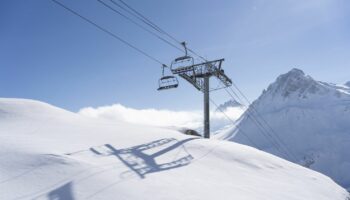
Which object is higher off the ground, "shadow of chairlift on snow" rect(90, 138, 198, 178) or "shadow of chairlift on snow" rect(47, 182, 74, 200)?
"shadow of chairlift on snow" rect(90, 138, 198, 178)

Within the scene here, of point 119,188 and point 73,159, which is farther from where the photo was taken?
point 73,159

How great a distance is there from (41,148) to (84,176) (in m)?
2.67

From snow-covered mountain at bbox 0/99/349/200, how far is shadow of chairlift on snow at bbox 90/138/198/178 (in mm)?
40

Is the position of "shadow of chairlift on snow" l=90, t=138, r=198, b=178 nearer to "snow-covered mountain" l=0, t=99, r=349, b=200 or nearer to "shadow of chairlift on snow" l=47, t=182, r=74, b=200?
"snow-covered mountain" l=0, t=99, r=349, b=200

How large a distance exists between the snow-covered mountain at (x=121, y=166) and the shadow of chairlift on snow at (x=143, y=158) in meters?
0.04

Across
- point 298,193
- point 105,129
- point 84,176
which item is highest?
point 105,129

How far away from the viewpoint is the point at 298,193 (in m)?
13.7

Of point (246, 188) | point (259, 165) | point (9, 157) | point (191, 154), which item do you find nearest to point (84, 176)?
point (9, 157)

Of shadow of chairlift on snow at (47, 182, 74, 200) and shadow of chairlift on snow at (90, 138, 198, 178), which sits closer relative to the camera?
shadow of chairlift on snow at (47, 182, 74, 200)

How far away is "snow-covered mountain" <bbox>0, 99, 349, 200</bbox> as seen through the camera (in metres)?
9.62

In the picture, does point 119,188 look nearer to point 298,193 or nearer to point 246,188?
point 246,188

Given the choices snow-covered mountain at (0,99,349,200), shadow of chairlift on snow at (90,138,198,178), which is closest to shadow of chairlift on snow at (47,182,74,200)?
snow-covered mountain at (0,99,349,200)

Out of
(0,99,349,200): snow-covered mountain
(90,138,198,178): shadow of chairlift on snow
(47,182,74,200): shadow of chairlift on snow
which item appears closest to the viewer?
(47,182,74,200): shadow of chairlift on snow

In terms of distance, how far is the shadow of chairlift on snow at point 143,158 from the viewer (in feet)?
41.0
